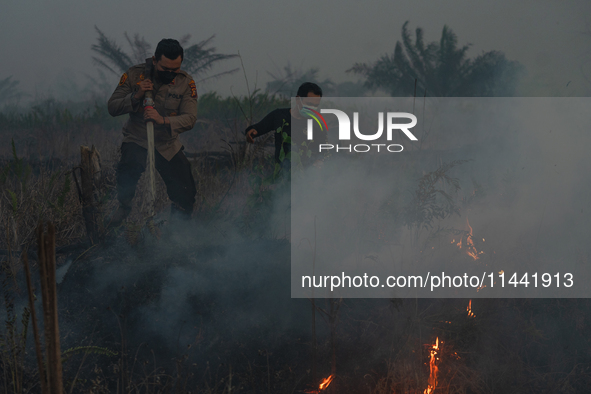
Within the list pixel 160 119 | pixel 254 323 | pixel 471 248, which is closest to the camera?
pixel 254 323

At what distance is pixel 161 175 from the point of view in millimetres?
3982

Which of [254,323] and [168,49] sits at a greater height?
[168,49]

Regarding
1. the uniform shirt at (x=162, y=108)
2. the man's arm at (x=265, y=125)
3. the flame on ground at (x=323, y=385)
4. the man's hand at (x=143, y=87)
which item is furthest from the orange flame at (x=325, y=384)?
the man's hand at (x=143, y=87)

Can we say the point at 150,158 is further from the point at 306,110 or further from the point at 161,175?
the point at 306,110

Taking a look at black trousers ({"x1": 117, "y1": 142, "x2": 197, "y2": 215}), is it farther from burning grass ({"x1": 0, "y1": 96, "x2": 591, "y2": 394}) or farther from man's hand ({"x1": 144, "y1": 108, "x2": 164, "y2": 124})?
man's hand ({"x1": 144, "y1": 108, "x2": 164, "y2": 124})

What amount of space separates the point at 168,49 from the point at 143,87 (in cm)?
36

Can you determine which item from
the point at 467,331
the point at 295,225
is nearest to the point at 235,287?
the point at 295,225

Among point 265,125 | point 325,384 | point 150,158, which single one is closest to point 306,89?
point 265,125

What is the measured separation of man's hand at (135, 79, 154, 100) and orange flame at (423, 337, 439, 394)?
284cm

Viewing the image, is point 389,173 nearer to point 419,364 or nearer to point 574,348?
point 574,348

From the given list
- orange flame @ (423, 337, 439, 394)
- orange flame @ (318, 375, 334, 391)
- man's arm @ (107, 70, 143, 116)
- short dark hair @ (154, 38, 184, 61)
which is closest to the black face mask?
short dark hair @ (154, 38, 184, 61)

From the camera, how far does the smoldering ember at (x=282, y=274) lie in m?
2.91

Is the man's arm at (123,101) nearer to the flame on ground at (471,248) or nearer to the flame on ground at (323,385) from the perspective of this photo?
the flame on ground at (323,385)

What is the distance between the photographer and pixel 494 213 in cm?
482
